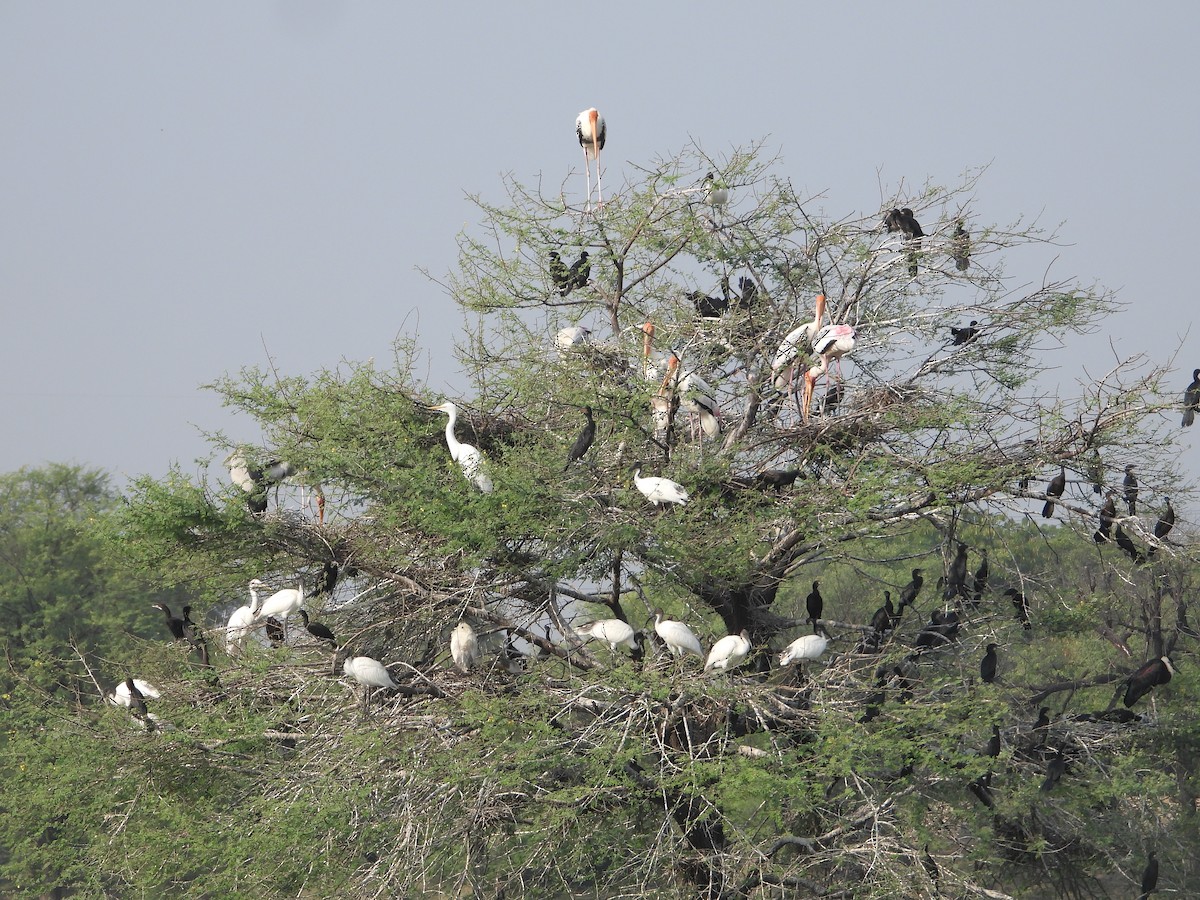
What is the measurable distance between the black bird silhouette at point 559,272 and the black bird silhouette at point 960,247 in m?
3.54

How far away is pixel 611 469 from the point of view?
35.7ft

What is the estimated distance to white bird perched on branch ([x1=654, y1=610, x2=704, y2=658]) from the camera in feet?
32.9

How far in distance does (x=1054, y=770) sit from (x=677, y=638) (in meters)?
3.37

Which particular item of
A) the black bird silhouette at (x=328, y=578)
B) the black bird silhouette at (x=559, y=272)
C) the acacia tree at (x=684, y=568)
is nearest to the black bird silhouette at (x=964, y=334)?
the acacia tree at (x=684, y=568)

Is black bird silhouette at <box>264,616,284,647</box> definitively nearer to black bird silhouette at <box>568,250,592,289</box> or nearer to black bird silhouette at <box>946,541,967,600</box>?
black bird silhouette at <box>568,250,592,289</box>

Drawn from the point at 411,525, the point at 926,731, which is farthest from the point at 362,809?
the point at 926,731

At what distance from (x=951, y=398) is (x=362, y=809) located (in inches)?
230

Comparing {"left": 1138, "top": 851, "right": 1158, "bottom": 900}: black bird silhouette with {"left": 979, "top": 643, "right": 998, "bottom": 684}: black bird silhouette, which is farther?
{"left": 1138, "top": 851, "right": 1158, "bottom": 900}: black bird silhouette

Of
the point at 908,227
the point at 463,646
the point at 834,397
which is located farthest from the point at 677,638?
the point at 908,227

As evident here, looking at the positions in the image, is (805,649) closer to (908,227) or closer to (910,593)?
(910,593)

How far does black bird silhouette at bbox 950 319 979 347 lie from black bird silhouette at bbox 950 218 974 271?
1.92ft

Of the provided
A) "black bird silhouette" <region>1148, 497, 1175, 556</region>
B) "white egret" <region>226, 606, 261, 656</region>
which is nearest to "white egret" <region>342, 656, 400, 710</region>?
"white egret" <region>226, 606, 261, 656</region>

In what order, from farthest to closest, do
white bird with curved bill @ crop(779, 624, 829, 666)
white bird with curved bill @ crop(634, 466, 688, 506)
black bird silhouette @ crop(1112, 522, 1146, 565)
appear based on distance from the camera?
black bird silhouette @ crop(1112, 522, 1146, 565) < white bird with curved bill @ crop(779, 624, 829, 666) < white bird with curved bill @ crop(634, 466, 688, 506)

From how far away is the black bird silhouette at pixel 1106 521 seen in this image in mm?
10273
